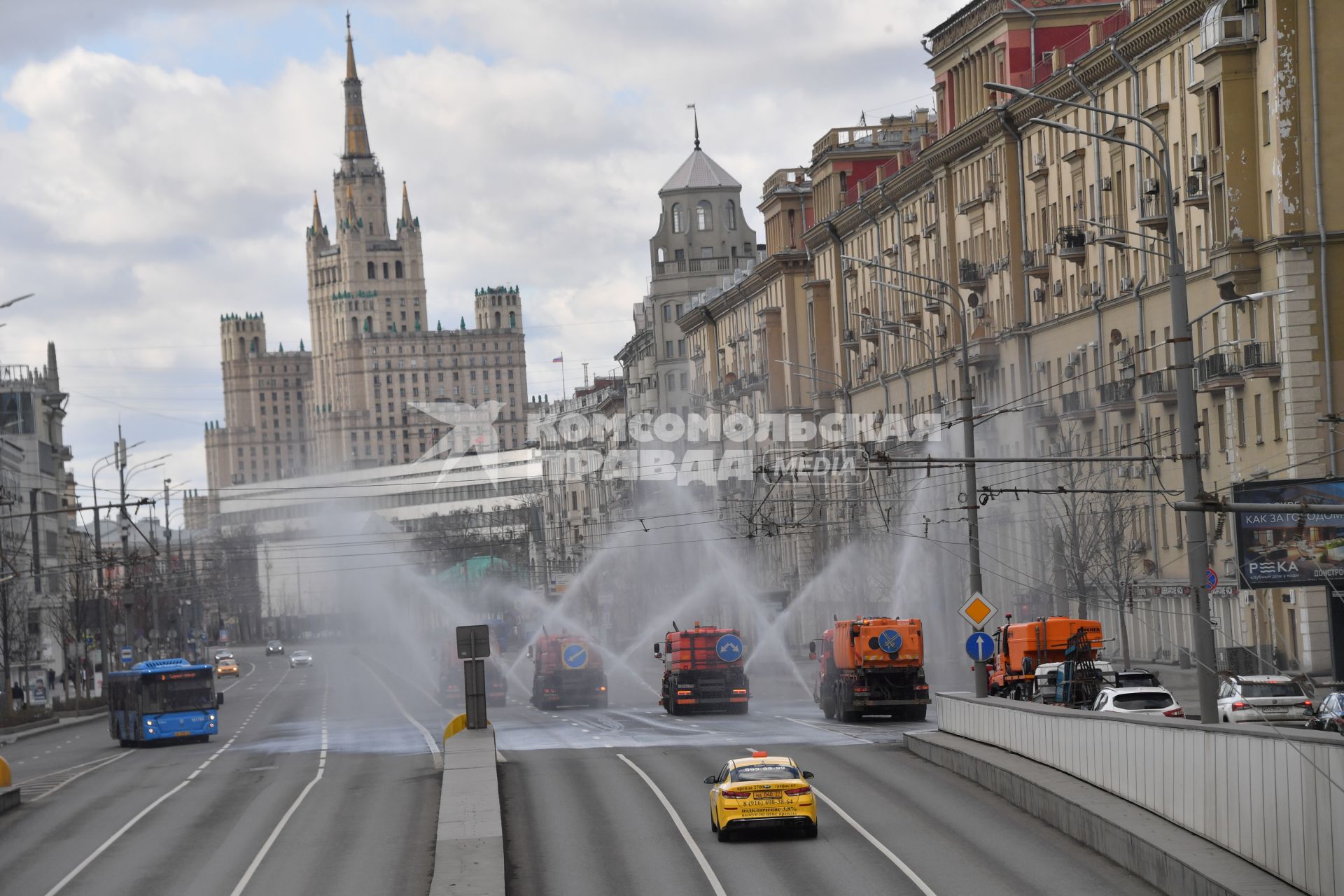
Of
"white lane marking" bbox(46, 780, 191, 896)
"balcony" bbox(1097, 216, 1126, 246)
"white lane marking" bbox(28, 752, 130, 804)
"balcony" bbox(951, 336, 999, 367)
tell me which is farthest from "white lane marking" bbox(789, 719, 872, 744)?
"balcony" bbox(951, 336, 999, 367)

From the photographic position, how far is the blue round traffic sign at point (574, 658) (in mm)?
69062

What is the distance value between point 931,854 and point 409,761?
20.0 m

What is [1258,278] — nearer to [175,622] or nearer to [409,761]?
[409,761]

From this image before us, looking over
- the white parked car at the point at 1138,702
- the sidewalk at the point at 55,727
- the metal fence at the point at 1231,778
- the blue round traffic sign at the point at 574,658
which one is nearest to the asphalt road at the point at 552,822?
the metal fence at the point at 1231,778

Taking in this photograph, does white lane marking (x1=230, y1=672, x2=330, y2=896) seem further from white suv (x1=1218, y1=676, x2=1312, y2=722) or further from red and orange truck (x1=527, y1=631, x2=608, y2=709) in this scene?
red and orange truck (x1=527, y1=631, x2=608, y2=709)

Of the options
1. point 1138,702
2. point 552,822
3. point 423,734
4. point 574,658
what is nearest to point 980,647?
point 1138,702

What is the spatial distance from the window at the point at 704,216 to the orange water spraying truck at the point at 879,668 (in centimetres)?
9959

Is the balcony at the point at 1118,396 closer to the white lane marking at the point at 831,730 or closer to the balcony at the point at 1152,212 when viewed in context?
the balcony at the point at 1152,212

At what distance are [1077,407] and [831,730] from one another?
25.3 meters

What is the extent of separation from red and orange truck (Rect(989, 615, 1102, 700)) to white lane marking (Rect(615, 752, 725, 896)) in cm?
1259

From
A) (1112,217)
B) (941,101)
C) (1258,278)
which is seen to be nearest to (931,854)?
(1258,278)

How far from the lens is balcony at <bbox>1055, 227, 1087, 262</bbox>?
6794cm

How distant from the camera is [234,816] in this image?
3528 centimetres

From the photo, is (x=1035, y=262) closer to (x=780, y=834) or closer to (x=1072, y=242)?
(x=1072, y=242)
